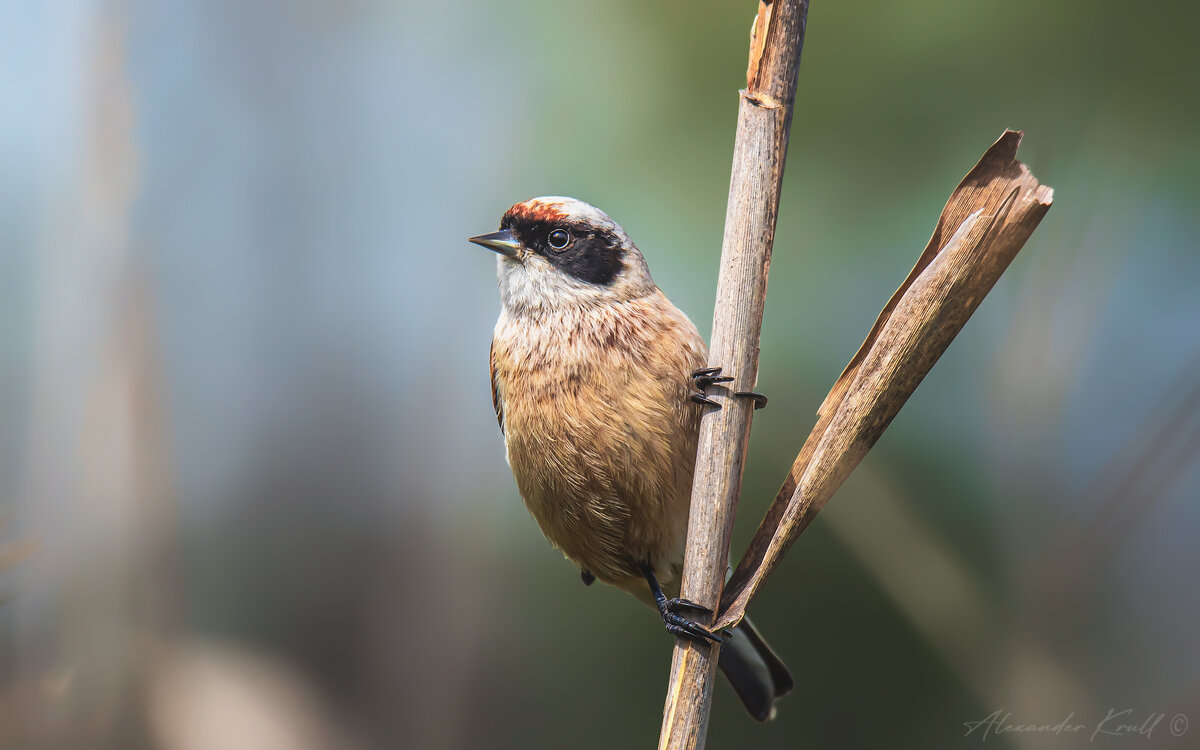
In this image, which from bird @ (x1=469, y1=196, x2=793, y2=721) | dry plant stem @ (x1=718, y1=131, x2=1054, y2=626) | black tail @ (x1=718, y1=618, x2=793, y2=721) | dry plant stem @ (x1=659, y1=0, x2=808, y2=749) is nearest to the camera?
dry plant stem @ (x1=718, y1=131, x2=1054, y2=626)

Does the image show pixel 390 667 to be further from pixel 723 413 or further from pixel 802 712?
pixel 723 413

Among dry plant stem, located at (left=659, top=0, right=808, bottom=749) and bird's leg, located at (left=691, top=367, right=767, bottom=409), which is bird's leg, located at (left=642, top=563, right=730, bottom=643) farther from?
bird's leg, located at (left=691, top=367, right=767, bottom=409)

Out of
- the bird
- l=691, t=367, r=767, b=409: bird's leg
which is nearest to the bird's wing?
the bird

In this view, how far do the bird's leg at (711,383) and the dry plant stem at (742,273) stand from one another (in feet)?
0.04

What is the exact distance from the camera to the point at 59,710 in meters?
2.49

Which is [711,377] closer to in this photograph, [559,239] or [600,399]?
[600,399]

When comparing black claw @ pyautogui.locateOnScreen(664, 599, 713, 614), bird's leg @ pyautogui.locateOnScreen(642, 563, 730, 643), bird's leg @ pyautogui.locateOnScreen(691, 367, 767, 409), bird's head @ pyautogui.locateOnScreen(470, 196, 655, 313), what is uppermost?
bird's head @ pyautogui.locateOnScreen(470, 196, 655, 313)

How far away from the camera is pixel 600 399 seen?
1.64 meters

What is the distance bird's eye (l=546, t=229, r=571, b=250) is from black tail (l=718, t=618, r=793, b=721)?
1.04 m

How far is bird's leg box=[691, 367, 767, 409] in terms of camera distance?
127 centimetres

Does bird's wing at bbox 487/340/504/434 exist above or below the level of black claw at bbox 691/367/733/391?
below

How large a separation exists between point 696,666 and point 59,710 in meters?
2.32

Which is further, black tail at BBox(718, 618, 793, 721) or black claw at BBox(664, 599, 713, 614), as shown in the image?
black tail at BBox(718, 618, 793, 721)

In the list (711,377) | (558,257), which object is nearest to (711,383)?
(711,377)
